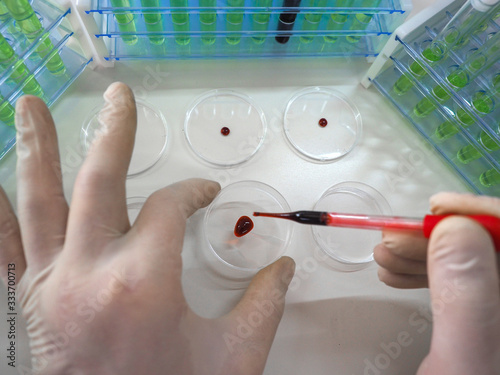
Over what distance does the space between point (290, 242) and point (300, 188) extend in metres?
0.23

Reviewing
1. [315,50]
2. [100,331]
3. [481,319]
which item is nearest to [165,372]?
[100,331]

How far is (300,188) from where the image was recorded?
1513 millimetres

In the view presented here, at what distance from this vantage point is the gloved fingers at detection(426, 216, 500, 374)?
0.90m

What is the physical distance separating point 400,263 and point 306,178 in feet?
1.69

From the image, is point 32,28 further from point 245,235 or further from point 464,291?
point 464,291

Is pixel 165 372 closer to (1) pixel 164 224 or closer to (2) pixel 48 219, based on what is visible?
(1) pixel 164 224

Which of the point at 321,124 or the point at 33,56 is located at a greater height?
the point at 33,56

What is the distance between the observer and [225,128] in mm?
1560

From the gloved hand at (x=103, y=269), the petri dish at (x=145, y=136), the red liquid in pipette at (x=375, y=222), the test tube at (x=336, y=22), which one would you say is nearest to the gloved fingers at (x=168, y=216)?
the gloved hand at (x=103, y=269)

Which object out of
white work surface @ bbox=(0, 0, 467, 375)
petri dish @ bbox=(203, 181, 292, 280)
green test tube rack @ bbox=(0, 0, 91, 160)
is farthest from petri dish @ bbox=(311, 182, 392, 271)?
green test tube rack @ bbox=(0, 0, 91, 160)

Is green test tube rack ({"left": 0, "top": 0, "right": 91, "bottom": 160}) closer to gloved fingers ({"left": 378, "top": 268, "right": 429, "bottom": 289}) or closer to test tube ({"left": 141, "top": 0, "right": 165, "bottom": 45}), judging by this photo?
test tube ({"left": 141, "top": 0, "right": 165, "bottom": 45})

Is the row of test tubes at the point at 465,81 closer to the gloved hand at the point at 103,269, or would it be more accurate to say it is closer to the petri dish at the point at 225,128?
the petri dish at the point at 225,128

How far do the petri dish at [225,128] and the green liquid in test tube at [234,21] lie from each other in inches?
8.9

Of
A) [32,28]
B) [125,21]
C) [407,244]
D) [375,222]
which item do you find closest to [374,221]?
[375,222]
